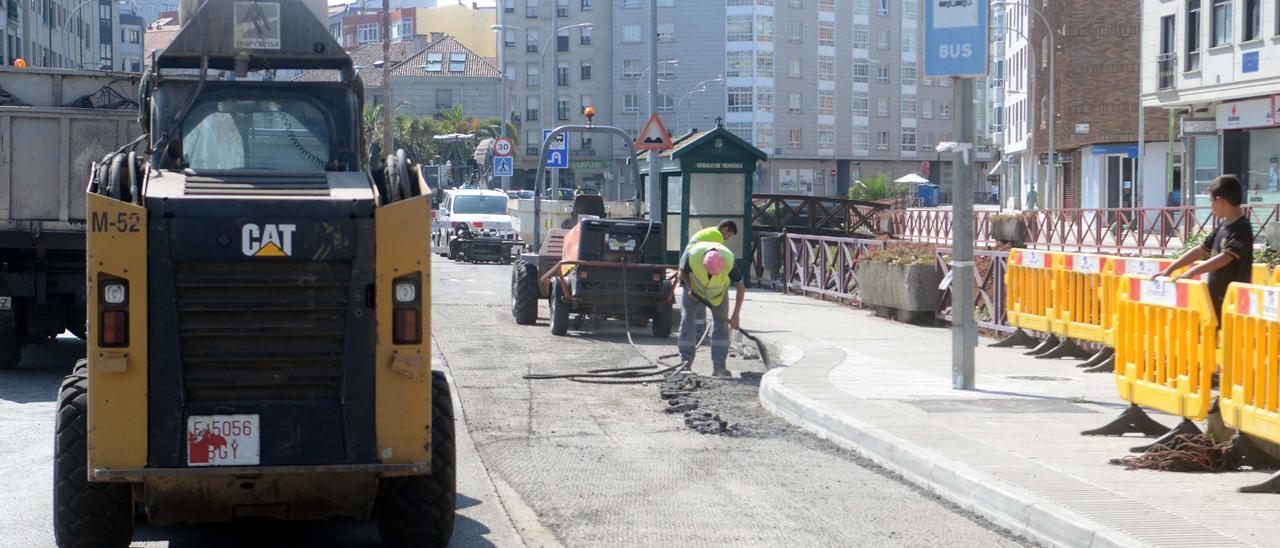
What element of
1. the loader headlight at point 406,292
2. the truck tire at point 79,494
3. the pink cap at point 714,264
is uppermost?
the loader headlight at point 406,292

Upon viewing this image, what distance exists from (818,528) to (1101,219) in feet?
96.3

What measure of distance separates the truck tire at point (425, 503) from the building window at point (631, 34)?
288 ft

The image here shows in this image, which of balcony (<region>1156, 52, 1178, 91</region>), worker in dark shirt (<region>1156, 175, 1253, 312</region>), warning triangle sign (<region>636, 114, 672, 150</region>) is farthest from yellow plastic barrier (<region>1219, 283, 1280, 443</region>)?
balcony (<region>1156, 52, 1178, 91</region>)

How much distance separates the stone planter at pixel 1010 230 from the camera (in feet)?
128

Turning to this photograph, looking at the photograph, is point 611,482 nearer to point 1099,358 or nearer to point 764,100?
point 1099,358

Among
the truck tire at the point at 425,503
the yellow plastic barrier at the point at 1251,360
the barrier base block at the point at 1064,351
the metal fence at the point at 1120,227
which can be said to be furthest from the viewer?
the metal fence at the point at 1120,227

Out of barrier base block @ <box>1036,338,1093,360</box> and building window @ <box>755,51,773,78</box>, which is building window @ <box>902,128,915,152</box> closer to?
building window @ <box>755,51,773,78</box>

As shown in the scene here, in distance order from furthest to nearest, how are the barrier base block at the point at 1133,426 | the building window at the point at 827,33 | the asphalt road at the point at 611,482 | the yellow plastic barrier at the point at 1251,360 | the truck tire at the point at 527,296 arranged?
the building window at the point at 827,33
the truck tire at the point at 527,296
the barrier base block at the point at 1133,426
the yellow plastic barrier at the point at 1251,360
the asphalt road at the point at 611,482

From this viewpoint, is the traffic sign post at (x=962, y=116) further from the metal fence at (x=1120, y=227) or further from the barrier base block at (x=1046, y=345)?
the metal fence at (x=1120, y=227)

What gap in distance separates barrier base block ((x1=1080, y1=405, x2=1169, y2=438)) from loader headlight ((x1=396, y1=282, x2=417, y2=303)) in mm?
5617

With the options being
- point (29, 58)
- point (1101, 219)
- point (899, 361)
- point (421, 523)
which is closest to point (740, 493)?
point (421, 523)

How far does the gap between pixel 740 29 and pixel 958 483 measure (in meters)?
84.2

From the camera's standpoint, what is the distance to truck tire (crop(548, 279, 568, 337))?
1898 centimetres

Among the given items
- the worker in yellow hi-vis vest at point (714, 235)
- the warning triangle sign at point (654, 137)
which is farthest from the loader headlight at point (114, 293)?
the warning triangle sign at point (654, 137)
